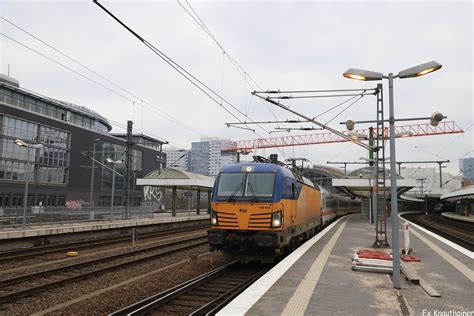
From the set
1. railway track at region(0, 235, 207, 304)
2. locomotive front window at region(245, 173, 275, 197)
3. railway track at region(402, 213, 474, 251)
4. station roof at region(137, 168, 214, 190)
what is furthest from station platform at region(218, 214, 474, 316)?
station roof at region(137, 168, 214, 190)

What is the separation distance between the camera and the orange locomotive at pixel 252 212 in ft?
38.7

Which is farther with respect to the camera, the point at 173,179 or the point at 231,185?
the point at 173,179

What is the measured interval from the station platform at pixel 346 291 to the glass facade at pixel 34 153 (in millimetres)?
40923

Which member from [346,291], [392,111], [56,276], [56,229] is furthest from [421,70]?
[56,229]

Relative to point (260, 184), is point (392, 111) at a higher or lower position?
higher

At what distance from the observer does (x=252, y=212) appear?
1199cm

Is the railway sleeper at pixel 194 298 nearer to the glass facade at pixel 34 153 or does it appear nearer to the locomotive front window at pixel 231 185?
the locomotive front window at pixel 231 185

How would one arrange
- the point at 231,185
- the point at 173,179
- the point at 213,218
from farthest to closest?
the point at 173,179
the point at 231,185
the point at 213,218

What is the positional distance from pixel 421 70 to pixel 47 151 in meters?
51.1

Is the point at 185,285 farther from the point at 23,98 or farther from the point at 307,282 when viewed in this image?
the point at 23,98

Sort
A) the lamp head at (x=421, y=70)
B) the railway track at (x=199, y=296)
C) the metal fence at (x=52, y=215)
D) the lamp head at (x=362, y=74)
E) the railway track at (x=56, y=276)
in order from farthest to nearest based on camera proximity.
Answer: the metal fence at (x=52, y=215) → the railway track at (x=56, y=276) → the lamp head at (x=362, y=74) → the lamp head at (x=421, y=70) → the railway track at (x=199, y=296)

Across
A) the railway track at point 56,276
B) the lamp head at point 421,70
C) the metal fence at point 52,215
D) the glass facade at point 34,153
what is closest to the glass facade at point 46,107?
the glass facade at point 34,153

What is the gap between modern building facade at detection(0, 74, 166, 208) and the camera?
44719 mm

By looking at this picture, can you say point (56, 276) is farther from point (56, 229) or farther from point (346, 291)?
point (56, 229)
